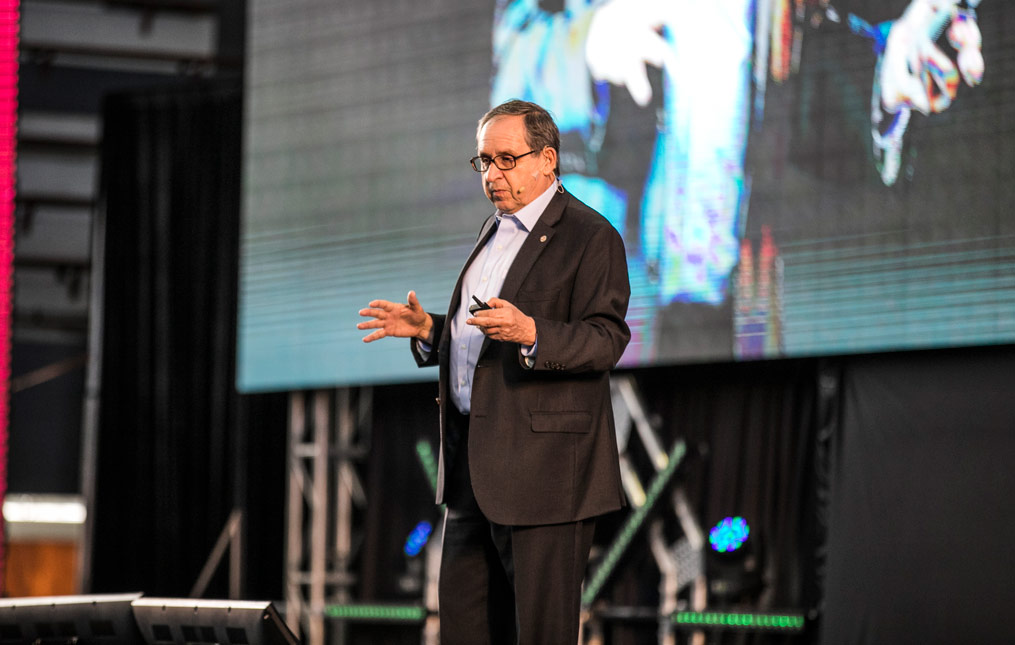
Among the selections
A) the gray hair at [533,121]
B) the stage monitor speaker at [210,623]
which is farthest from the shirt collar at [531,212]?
the stage monitor speaker at [210,623]

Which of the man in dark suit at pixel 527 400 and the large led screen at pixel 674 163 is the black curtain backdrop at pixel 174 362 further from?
the man in dark suit at pixel 527 400

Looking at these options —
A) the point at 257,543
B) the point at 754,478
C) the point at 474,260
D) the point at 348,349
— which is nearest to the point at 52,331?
the point at 257,543

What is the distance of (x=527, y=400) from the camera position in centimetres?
218

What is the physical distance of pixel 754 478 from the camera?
4.34 m

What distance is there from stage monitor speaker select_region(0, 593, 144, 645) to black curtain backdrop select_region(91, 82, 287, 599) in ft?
10.2

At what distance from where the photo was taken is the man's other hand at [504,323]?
6.44ft

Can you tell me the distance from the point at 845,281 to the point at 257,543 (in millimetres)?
3151

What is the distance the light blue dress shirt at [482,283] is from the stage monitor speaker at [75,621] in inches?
34.4

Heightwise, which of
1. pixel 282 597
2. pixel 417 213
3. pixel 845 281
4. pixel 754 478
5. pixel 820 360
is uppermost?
pixel 417 213

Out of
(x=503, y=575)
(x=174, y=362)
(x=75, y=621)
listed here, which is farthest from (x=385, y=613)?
(x=503, y=575)

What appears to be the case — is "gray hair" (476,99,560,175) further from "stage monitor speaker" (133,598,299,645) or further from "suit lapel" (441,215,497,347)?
"stage monitor speaker" (133,598,299,645)

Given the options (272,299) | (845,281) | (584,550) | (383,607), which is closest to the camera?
(584,550)

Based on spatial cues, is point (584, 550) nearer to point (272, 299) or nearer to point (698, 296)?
point (698, 296)

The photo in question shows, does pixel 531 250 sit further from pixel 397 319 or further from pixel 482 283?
pixel 397 319
